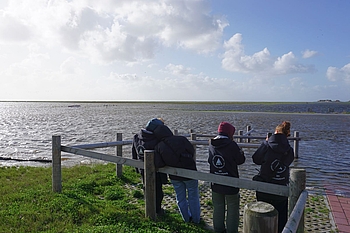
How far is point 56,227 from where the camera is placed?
5.24 meters

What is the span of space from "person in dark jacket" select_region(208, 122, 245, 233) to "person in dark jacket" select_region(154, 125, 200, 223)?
1.64ft

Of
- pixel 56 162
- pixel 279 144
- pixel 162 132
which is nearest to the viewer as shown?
pixel 279 144

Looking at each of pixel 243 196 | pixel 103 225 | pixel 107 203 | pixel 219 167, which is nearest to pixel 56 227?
pixel 103 225

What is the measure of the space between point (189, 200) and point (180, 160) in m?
0.87

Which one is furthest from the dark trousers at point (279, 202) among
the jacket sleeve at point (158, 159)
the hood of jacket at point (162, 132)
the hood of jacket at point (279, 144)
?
the hood of jacket at point (162, 132)

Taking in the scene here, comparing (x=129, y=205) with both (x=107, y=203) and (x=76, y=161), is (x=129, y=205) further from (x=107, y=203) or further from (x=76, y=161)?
(x=76, y=161)

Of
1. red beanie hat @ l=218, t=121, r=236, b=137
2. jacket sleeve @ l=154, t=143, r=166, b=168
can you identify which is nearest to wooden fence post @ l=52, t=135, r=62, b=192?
jacket sleeve @ l=154, t=143, r=166, b=168

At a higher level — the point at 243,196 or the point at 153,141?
the point at 153,141

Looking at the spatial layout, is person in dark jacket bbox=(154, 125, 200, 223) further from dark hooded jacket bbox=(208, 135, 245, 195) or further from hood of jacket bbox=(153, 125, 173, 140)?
dark hooded jacket bbox=(208, 135, 245, 195)

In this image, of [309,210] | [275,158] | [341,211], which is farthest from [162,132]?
[341,211]

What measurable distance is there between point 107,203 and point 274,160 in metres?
3.88

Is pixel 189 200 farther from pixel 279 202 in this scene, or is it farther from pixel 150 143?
pixel 279 202

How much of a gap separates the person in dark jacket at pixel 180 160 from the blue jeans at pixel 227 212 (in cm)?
51

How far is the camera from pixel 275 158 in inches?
193
